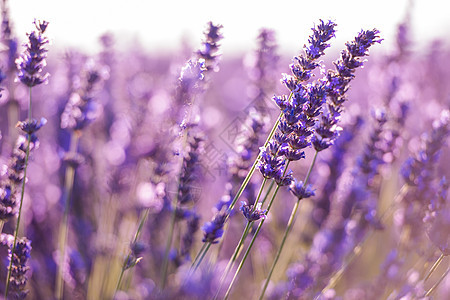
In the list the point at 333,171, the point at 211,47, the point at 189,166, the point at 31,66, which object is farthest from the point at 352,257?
the point at 31,66

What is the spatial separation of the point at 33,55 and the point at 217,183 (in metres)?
2.28

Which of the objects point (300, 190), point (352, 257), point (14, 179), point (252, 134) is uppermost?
point (252, 134)

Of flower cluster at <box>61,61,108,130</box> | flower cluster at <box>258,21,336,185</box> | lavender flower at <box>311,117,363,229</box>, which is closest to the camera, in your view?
flower cluster at <box>258,21,336,185</box>

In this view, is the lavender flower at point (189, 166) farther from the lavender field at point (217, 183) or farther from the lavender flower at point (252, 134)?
the lavender flower at point (252, 134)

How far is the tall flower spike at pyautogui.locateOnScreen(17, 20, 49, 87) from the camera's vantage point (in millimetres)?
1650

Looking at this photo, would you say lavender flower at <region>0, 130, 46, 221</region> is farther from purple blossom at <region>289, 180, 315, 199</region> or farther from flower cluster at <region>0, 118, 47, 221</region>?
purple blossom at <region>289, 180, 315, 199</region>

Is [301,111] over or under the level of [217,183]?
under

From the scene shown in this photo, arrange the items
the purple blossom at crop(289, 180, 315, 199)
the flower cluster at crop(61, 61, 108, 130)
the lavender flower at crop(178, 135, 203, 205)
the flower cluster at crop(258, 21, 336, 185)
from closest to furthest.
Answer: the flower cluster at crop(258, 21, 336, 185) < the purple blossom at crop(289, 180, 315, 199) < the lavender flower at crop(178, 135, 203, 205) < the flower cluster at crop(61, 61, 108, 130)

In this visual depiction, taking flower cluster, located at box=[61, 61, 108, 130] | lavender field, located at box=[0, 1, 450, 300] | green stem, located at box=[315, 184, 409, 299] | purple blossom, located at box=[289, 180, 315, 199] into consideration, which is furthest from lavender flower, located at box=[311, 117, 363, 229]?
flower cluster, located at box=[61, 61, 108, 130]

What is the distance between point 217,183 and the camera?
3730 millimetres

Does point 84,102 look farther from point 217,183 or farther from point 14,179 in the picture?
point 217,183

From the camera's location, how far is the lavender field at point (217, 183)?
1576 mm

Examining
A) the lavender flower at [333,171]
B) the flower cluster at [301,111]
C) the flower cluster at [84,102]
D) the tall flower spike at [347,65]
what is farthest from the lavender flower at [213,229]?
the lavender flower at [333,171]

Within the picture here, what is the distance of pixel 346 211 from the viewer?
262cm
